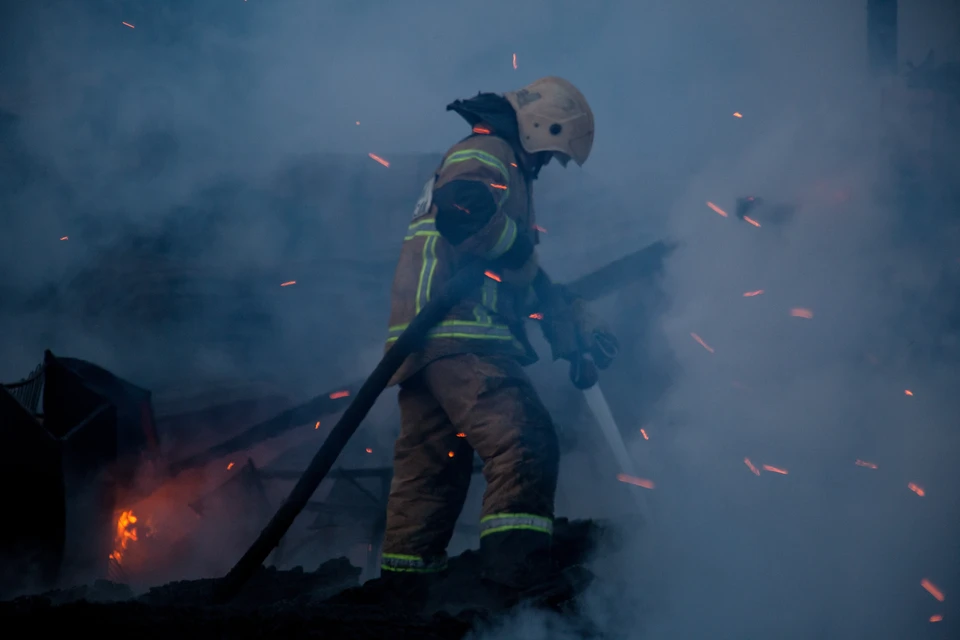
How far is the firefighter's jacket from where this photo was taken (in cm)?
258

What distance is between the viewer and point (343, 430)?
2.69 m

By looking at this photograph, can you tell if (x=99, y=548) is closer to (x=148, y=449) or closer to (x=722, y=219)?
(x=148, y=449)

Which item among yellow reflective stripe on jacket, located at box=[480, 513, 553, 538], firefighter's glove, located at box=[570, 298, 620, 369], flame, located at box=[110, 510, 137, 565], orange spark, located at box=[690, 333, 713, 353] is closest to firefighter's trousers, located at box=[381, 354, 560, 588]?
yellow reflective stripe on jacket, located at box=[480, 513, 553, 538]

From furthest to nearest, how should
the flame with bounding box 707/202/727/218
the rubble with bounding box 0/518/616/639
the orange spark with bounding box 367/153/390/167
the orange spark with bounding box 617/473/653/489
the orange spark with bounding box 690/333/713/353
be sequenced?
1. the orange spark with bounding box 367/153/390/167
2. the flame with bounding box 707/202/727/218
3. the orange spark with bounding box 690/333/713/353
4. the orange spark with bounding box 617/473/653/489
5. the rubble with bounding box 0/518/616/639

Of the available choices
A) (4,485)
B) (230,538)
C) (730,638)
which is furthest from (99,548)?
(730,638)

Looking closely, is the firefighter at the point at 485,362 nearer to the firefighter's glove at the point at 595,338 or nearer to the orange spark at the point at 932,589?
the firefighter's glove at the point at 595,338

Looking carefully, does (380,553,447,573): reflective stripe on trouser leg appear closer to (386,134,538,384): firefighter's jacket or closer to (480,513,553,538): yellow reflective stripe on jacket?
(480,513,553,538): yellow reflective stripe on jacket

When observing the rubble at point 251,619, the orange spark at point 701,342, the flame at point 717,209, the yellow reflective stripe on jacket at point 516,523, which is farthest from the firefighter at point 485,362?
the flame at point 717,209

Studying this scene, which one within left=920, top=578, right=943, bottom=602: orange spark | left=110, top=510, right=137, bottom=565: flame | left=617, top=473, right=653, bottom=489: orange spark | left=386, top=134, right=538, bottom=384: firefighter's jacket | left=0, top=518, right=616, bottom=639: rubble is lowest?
left=110, top=510, right=137, bottom=565: flame

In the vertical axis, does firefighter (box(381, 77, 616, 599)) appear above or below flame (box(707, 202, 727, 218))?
above

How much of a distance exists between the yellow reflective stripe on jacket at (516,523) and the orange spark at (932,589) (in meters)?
1.86

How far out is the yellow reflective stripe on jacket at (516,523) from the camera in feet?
7.59

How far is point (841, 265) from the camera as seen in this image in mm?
4418

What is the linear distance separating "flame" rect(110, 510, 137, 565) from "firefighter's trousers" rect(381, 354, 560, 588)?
336 cm
